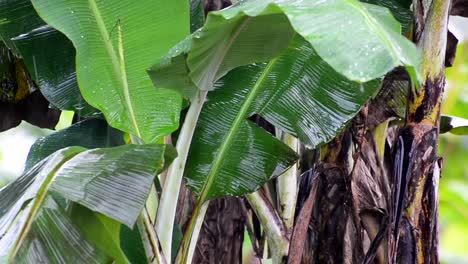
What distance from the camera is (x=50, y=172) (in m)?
0.75

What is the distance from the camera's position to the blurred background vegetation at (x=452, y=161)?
1908 mm

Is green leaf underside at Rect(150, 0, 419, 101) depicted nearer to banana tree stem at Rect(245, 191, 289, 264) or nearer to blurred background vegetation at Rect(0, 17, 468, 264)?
banana tree stem at Rect(245, 191, 289, 264)

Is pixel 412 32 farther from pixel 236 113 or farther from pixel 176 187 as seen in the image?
pixel 176 187

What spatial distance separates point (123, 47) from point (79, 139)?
323mm

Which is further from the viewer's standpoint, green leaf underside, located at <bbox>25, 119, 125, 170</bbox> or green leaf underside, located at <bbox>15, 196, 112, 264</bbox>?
green leaf underside, located at <bbox>25, 119, 125, 170</bbox>

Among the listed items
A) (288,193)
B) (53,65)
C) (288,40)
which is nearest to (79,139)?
(53,65)

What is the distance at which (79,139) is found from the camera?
3.94ft

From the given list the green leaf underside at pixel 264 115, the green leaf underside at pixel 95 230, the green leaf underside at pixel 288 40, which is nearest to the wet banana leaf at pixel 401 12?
the green leaf underside at pixel 264 115

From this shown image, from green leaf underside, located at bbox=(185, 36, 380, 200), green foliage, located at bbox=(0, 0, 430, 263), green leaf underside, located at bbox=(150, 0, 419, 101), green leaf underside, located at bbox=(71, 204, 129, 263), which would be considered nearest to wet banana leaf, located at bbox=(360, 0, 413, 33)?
green foliage, located at bbox=(0, 0, 430, 263)

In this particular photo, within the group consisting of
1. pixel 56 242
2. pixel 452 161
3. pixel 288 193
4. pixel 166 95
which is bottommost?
pixel 56 242

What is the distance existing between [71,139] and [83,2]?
0.34 meters

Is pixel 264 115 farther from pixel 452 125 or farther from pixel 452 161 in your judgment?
pixel 452 161

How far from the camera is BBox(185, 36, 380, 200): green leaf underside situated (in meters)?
1.03

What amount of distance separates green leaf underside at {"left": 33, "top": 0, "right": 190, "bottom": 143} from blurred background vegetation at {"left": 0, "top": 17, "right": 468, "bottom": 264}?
872 mm
